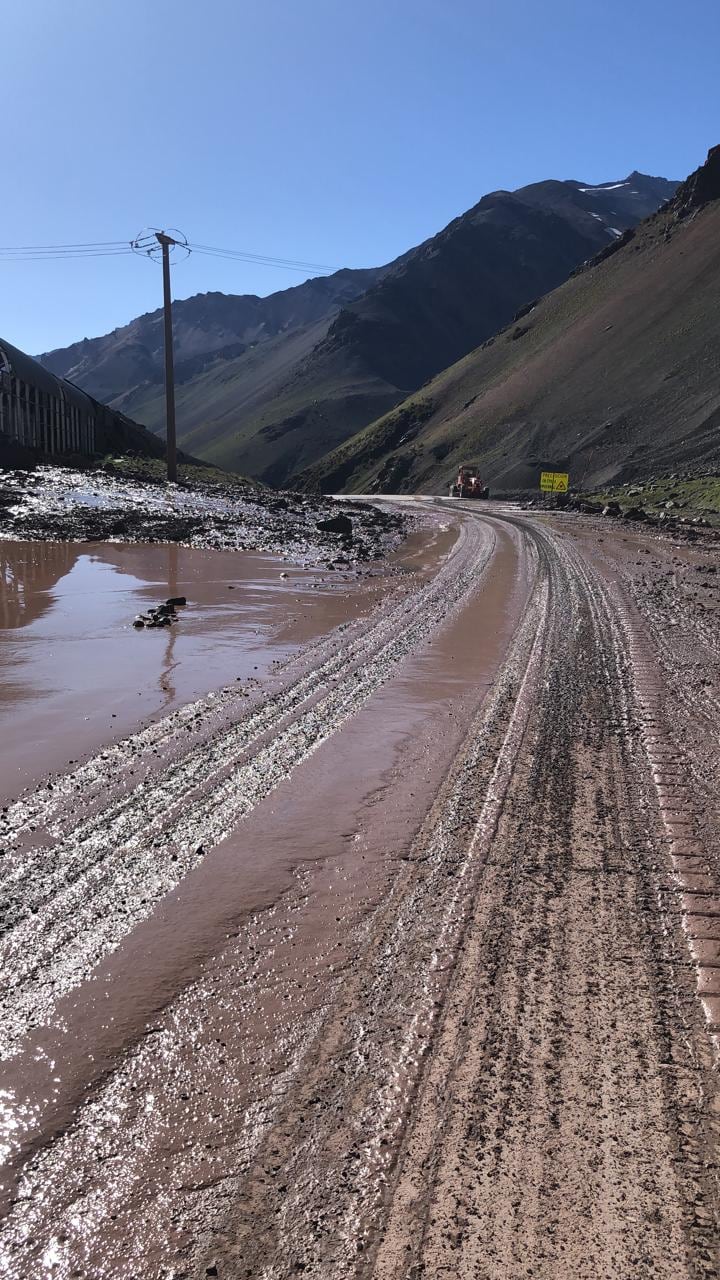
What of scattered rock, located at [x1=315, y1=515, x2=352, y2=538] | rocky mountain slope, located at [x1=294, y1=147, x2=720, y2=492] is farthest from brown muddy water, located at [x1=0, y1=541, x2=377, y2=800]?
rocky mountain slope, located at [x1=294, y1=147, x2=720, y2=492]

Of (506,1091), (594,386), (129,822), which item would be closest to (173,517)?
(129,822)

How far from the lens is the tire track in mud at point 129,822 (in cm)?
369

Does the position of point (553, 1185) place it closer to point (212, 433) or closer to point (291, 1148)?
point (291, 1148)

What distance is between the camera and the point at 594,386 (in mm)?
68188

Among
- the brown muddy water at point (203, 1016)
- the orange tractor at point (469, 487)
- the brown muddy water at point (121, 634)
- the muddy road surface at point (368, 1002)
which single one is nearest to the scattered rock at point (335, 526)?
the brown muddy water at point (121, 634)

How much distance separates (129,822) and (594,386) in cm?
6920

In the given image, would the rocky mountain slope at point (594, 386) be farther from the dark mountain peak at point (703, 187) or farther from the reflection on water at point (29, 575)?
the reflection on water at point (29, 575)

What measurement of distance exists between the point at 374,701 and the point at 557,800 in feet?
8.98

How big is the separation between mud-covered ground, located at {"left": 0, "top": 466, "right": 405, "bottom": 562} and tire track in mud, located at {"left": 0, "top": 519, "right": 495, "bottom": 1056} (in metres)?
12.0

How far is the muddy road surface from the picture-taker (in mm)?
2363

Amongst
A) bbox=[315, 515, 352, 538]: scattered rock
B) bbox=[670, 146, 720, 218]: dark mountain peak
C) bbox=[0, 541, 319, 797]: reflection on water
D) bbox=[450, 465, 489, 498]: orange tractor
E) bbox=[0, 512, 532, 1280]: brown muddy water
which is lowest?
bbox=[0, 512, 532, 1280]: brown muddy water

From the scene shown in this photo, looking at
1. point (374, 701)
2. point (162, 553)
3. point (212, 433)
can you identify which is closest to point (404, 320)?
point (212, 433)

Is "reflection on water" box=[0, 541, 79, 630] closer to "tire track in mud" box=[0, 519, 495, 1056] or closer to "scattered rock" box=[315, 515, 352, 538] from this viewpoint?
"tire track in mud" box=[0, 519, 495, 1056]

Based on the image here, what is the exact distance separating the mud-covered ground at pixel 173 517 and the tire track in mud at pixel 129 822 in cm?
1196
